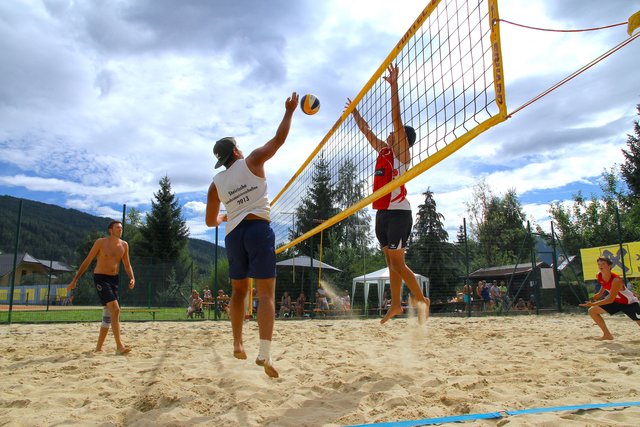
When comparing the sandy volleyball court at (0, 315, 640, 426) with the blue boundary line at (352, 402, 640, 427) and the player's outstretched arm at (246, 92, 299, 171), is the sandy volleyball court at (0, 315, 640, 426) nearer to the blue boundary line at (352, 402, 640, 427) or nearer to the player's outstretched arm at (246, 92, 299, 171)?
the blue boundary line at (352, 402, 640, 427)

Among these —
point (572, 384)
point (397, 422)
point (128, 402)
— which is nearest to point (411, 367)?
point (572, 384)

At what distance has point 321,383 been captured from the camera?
3.10 meters

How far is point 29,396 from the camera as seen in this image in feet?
9.15

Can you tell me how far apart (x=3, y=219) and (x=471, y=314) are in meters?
62.3

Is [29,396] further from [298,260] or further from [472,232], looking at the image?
[472,232]

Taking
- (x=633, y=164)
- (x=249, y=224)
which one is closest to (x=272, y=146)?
(x=249, y=224)

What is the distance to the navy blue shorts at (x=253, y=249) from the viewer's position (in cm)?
296

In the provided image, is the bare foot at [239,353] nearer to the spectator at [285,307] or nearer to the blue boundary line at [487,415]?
the blue boundary line at [487,415]

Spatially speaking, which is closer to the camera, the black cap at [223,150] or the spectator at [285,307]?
the black cap at [223,150]

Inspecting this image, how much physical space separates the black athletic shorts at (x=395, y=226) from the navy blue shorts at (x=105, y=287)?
3260mm

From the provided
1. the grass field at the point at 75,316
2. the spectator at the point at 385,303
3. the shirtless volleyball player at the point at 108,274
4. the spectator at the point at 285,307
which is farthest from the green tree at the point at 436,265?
the shirtless volleyball player at the point at 108,274

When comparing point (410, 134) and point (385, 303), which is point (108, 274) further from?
point (385, 303)

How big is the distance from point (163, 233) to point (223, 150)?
110 feet

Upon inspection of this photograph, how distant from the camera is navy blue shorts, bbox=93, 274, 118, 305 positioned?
5.10 metres
